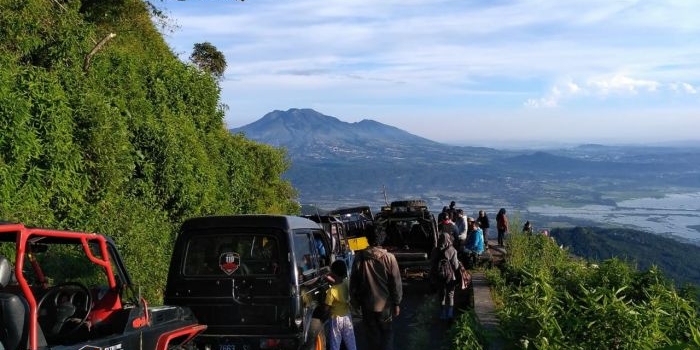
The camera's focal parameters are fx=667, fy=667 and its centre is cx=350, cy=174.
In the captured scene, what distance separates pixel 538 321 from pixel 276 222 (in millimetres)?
3183

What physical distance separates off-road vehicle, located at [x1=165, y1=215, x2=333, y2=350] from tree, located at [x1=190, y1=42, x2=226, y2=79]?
20.4m

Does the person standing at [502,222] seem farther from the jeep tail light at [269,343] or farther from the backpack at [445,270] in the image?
the jeep tail light at [269,343]

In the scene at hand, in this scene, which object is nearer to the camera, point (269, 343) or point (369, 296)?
point (269, 343)

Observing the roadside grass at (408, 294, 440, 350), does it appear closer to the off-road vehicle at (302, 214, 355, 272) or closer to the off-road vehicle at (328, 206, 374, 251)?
the off-road vehicle at (302, 214, 355, 272)

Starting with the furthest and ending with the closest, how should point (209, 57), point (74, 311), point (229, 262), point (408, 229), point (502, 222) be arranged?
point (209, 57), point (502, 222), point (408, 229), point (229, 262), point (74, 311)

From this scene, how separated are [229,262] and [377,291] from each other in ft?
6.52

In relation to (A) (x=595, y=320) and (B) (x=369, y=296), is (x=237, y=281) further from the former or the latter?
(A) (x=595, y=320)

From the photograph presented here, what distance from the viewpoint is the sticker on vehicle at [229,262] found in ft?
26.0

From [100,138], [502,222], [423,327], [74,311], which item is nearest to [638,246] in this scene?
[502,222]

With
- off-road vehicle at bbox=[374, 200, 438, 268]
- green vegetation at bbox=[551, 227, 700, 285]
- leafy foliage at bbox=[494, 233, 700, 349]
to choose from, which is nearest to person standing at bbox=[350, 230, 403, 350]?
leafy foliage at bbox=[494, 233, 700, 349]

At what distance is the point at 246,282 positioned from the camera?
7.80 m

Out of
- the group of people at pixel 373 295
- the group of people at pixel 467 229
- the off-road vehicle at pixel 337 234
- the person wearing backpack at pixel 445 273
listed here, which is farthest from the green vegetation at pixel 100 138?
the group of people at pixel 467 229

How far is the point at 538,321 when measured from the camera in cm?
659

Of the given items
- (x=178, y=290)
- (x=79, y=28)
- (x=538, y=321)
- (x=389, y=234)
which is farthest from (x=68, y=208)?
(x=389, y=234)
